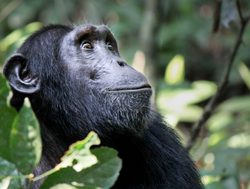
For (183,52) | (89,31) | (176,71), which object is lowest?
(183,52)

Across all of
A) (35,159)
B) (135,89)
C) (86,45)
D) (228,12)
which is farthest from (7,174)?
(228,12)

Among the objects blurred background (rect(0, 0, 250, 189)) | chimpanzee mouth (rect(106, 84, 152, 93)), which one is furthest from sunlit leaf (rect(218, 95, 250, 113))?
chimpanzee mouth (rect(106, 84, 152, 93))

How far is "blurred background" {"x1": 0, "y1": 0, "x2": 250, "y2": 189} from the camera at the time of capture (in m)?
4.77

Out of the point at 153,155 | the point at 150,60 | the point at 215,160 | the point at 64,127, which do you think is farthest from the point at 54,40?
the point at 150,60

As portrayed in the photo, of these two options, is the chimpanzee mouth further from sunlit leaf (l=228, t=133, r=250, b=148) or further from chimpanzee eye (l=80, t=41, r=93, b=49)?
sunlit leaf (l=228, t=133, r=250, b=148)

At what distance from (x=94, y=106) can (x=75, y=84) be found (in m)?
0.17

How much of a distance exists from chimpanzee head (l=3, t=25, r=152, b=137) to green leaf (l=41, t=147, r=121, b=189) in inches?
45.4

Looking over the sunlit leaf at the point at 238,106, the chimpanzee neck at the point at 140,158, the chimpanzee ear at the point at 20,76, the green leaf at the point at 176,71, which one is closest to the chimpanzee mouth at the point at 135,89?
the chimpanzee neck at the point at 140,158

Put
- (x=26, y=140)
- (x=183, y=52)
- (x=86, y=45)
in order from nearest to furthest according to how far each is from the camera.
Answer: (x=26, y=140), (x=86, y=45), (x=183, y=52)

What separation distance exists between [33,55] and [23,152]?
159 centimetres

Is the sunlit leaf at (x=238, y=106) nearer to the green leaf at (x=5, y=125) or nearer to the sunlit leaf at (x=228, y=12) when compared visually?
the sunlit leaf at (x=228, y=12)

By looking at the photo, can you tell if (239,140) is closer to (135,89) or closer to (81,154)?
(135,89)

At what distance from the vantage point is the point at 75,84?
3.50 m

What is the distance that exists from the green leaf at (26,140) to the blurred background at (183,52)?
1.90 m
